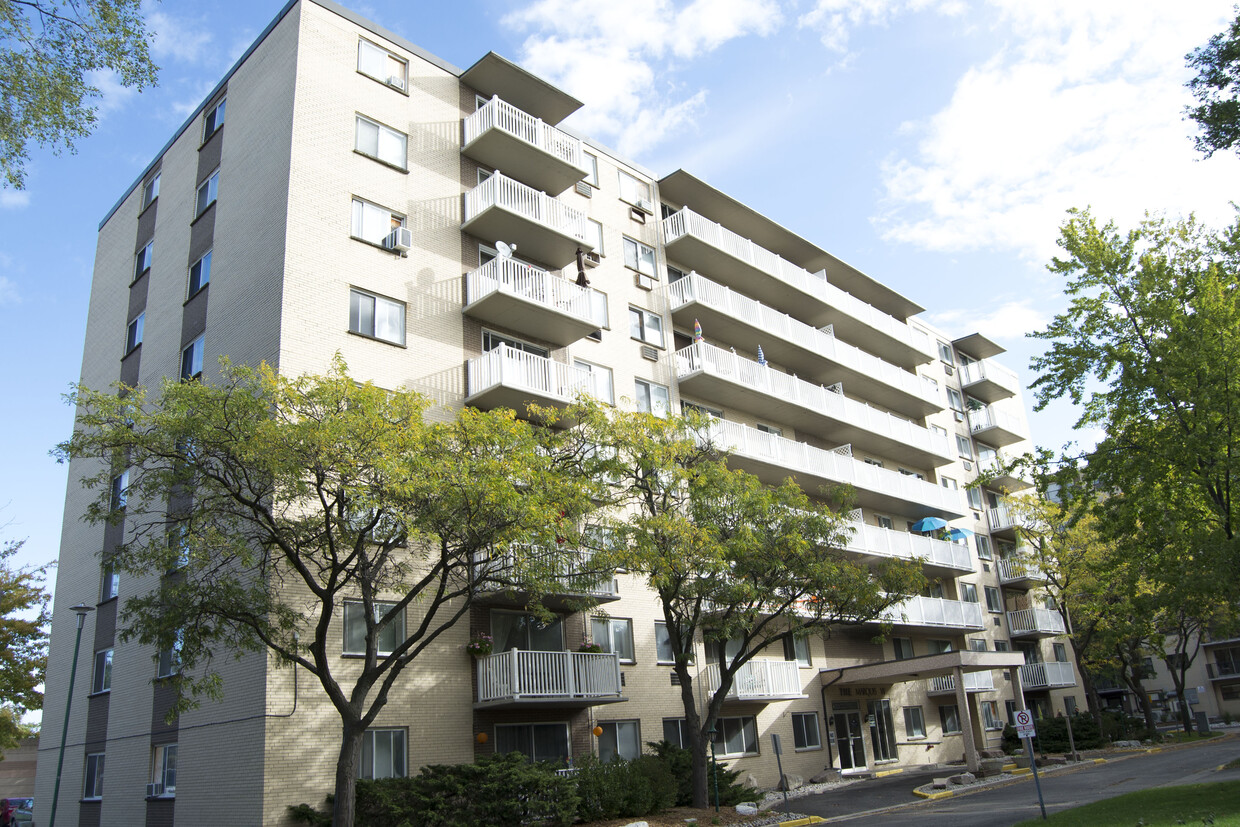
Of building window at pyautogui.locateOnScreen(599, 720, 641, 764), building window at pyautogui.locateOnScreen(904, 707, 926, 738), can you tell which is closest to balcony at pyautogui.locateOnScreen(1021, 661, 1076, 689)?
building window at pyautogui.locateOnScreen(904, 707, 926, 738)

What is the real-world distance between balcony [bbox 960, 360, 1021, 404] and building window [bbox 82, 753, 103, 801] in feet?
148

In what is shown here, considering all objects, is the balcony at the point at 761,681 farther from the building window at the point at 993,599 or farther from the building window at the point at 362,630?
the building window at the point at 993,599

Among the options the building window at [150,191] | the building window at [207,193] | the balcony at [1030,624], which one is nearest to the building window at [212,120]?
the building window at [207,193]

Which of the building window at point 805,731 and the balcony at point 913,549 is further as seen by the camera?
the balcony at point 913,549

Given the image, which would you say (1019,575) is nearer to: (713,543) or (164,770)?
(713,543)

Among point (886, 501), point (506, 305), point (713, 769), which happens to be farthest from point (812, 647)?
point (506, 305)

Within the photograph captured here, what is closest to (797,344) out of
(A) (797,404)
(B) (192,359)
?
(A) (797,404)

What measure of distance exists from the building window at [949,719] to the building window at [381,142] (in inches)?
1261

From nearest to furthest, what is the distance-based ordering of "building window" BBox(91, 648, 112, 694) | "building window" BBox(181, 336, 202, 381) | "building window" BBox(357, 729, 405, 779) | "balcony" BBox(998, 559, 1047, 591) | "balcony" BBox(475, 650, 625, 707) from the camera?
1. "building window" BBox(357, 729, 405, 779)
2. "balcony" BBox(475, 650, 625, 707)
3. "building window" BBox(181, 336, 202, 381)
4. "building window" BBox(91, 648, 112, 694)
5. "balcony" BBox(998, 559, 1047, 591)

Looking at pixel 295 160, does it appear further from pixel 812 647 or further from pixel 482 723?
pixel 812 647

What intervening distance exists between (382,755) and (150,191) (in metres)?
22.4

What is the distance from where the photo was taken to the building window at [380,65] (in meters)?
25.8

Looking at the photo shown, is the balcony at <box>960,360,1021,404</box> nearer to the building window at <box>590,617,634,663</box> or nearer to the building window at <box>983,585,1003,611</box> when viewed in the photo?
the building window at <box>983,585,1003,611</box>

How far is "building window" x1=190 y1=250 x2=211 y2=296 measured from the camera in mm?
25406
